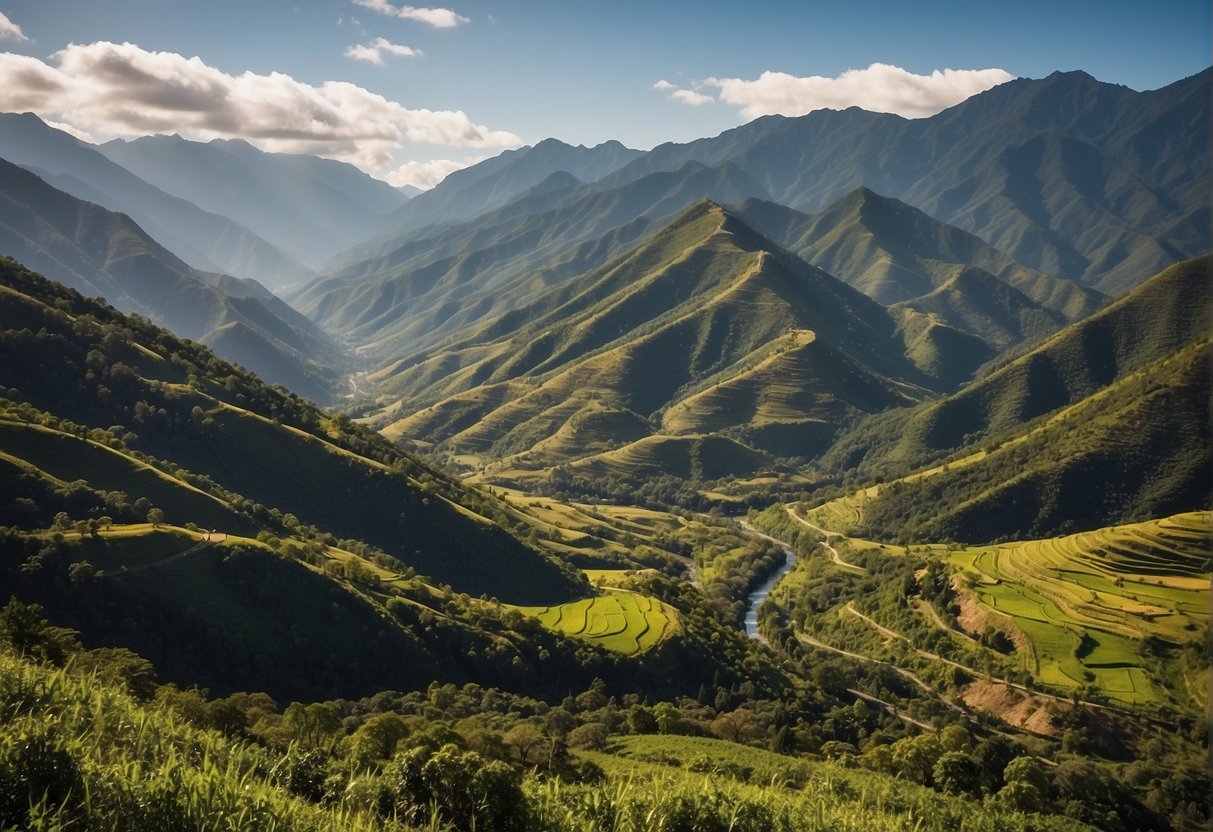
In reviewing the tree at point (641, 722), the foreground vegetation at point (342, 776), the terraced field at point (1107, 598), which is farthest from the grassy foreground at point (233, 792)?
the terraced field at point (1107, 598)

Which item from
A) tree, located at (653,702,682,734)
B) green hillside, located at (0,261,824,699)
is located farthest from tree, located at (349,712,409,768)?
tree, located at (653,702,682,734)

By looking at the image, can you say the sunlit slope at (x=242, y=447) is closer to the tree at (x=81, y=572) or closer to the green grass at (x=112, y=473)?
the green grass at (x=112, y=473)

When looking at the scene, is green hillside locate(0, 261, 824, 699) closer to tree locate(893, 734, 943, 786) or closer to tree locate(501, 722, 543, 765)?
tree locate(501, 722, 543, 765)

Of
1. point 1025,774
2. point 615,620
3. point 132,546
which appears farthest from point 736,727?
point 132,546

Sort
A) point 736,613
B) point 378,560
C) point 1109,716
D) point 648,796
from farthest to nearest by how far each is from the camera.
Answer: point 736,613 < point 378,560 < point 1109,716 < point 648,796

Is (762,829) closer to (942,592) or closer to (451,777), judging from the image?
(451,777)

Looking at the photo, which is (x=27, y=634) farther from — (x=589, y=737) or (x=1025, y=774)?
(x=1025, y=774)

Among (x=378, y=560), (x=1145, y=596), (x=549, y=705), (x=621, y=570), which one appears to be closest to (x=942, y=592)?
(x=1145, y=596)
